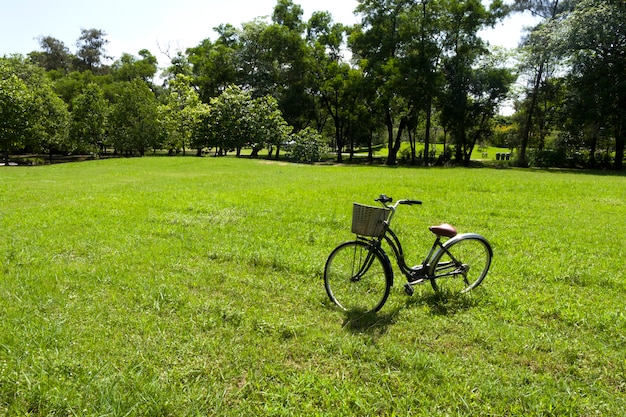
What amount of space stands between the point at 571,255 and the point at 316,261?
3899 mm

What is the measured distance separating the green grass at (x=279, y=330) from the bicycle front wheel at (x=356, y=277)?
0.58 feet

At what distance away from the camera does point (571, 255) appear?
5.51 meters

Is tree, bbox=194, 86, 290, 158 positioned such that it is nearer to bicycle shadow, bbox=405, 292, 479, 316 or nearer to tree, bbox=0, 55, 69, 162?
tree, bbox=0, 55, 69, 162

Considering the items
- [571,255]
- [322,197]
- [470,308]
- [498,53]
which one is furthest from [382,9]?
[470,308]

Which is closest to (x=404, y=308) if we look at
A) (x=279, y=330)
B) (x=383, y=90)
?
(x=279, y=330)

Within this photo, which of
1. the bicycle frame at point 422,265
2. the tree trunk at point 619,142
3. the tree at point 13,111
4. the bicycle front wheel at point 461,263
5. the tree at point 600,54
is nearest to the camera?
the bicycle frame at point 422,265

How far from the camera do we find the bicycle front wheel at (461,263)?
3.87 meters

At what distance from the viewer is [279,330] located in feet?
10.8

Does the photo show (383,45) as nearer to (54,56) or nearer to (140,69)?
(140,69)

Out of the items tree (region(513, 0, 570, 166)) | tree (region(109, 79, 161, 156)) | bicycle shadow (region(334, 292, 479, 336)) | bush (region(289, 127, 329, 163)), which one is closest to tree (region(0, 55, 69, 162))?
tree (region(109, 79, 161, 156))

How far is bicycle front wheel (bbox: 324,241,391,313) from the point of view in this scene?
12.1ft

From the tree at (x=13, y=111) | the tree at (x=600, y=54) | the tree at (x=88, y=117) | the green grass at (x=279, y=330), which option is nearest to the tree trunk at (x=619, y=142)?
the tree at (x=600, y=54)

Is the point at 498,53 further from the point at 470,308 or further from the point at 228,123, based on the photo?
the point at 470,308

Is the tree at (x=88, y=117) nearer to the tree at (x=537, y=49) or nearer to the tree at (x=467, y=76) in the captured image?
the tree at (x=467, y=76)
